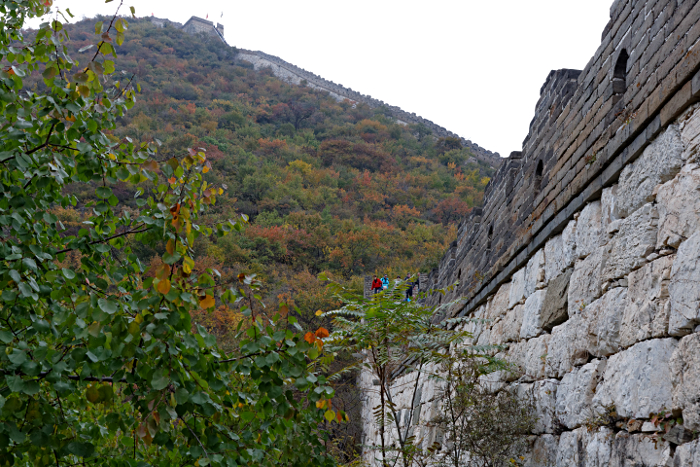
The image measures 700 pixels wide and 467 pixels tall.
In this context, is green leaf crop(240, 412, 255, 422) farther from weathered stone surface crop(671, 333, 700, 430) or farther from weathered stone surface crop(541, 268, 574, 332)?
weathered stone surface crop(541, 268, 574, 332)

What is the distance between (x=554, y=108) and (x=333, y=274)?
18.9 m

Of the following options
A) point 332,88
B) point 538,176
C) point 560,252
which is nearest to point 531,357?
point 560,252

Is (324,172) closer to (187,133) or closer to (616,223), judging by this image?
(187,133)

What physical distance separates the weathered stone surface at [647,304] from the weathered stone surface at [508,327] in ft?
6.23

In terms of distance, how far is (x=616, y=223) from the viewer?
307 cm

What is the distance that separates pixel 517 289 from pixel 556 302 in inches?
42.2

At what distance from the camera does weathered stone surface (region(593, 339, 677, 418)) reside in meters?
Result: 2.40

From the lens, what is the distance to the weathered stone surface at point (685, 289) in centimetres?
226

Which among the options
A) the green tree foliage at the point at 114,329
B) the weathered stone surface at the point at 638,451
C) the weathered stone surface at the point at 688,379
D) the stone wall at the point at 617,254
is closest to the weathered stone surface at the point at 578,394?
the stone wall at the point at 617,254

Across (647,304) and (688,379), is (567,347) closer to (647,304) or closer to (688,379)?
(647,304)

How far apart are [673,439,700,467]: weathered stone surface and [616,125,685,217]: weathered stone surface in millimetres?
1187

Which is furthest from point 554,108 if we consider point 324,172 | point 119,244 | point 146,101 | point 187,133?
point 146,101

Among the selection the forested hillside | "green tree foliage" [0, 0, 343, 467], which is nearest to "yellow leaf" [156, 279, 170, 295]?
"green tree foliage" [0, 0, 343, 467]

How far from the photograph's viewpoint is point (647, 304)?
8.55 ft
